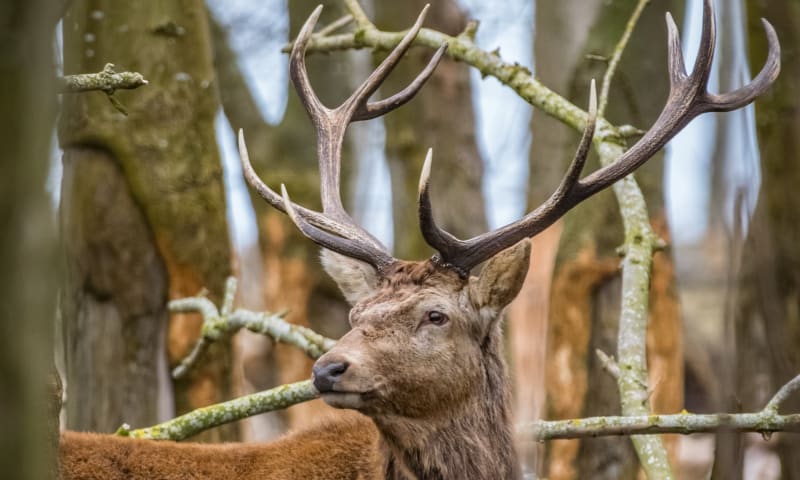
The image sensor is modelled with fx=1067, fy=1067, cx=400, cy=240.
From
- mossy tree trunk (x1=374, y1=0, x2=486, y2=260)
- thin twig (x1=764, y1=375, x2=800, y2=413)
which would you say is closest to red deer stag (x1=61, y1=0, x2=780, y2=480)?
thin twig (x1=764, y1=375, x2=800, y2=413)

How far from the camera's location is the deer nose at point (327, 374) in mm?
3893

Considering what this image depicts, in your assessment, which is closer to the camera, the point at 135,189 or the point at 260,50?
the point at 135,189

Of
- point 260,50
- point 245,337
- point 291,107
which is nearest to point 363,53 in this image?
point 260,50

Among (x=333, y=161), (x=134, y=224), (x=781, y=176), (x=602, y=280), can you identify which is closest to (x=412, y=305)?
(x=333, y=161)

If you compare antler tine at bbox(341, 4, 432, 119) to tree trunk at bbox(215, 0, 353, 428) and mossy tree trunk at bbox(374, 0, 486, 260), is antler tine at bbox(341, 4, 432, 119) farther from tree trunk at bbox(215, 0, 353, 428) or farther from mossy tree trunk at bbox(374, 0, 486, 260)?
tree trunk at bbox(215, 0, 353, 428)

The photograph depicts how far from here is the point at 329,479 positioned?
4547mm

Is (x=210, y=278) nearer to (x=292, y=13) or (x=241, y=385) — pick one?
(x=241, y=385)

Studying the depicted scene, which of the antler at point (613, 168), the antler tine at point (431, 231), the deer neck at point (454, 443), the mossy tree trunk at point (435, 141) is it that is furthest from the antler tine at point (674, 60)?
the mossy tree trunk at point (435, 141)

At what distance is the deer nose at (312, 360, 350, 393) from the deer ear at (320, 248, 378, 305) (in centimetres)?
73

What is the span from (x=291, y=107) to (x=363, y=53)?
2.72 meters

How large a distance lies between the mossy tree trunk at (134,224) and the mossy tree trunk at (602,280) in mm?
2640

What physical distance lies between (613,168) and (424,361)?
1137 mm

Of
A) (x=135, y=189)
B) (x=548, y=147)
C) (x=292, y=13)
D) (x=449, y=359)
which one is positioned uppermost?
(x=292, y=13)

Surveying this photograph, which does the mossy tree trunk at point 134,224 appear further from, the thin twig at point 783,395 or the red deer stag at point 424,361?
the thin twig at point 783,395
